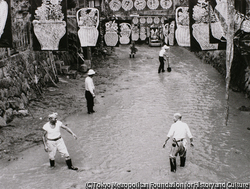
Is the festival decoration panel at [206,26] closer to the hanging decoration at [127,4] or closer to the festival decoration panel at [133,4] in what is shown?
the festival decoration panel at [133,4]

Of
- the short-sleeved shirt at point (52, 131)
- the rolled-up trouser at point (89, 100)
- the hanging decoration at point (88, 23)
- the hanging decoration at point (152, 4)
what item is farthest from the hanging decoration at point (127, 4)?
the short-sleeved shirt at point (52, 131)

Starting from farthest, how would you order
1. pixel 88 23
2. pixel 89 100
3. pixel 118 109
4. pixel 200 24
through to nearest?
pixel 118 109
pixel 88 23
pixel 89 100
pixel 200 24

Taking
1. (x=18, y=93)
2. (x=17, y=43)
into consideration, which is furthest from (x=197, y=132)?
(x=17, y=43)

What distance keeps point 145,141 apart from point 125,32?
6.50 metres

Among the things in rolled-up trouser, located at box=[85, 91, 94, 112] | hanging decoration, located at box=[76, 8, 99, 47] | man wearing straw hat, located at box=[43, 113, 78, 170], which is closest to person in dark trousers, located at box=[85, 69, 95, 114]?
rolled-up trouser, located at box=[85, 91, 94, 112]

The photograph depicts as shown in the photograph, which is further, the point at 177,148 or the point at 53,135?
the point at 53,135

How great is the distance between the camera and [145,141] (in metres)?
11.4

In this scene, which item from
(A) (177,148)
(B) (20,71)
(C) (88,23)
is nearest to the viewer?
(A) (177,148)

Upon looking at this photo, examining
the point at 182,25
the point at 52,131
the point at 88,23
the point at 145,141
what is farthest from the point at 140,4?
the point at 52,131

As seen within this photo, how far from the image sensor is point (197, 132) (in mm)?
12383

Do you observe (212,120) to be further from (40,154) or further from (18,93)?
(18,93)

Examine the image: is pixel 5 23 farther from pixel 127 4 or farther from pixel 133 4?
pixel 133 4

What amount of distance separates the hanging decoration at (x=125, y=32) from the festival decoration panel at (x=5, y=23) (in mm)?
6168

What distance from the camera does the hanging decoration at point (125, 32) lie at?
15781mm
